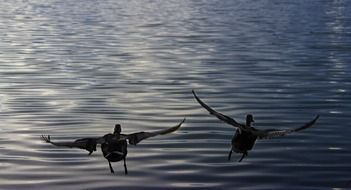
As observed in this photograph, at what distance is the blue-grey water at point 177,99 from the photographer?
2264 cm

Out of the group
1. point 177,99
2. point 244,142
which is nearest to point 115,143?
point 244,142

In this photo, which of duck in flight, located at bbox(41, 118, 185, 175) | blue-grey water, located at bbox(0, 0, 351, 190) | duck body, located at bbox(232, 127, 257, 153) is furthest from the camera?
blue-grey water, located at bbox(0, 0, 351, 190)

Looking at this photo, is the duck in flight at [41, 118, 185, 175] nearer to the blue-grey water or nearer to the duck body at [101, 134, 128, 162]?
the duck body at [101, 134, 128, 162]

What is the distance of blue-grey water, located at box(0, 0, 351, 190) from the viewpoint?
2264cm

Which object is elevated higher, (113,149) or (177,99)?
(113,149)

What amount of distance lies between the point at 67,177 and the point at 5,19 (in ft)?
268

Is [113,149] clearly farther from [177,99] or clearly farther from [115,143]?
[177,99]

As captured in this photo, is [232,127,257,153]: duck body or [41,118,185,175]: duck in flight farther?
[232,127,257,153]: duck body

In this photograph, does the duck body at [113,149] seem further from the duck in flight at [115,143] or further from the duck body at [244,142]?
the duck body at [244,142]

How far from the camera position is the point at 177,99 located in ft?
120

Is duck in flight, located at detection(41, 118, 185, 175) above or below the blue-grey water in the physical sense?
above

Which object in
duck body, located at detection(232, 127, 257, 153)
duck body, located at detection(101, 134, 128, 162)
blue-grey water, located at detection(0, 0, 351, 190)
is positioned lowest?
blue-grey water, located at detection(0, 0, 351, 190)

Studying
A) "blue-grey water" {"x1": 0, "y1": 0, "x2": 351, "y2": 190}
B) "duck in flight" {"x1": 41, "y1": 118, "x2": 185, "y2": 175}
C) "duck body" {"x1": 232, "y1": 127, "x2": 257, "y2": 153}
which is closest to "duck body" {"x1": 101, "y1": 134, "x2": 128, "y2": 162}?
"duck in flight" {"x1": 41, "y1": 118, "x2": 185, "y2": 175}

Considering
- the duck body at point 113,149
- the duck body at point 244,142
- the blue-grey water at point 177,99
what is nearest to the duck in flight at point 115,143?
the duck body at point 113,149
